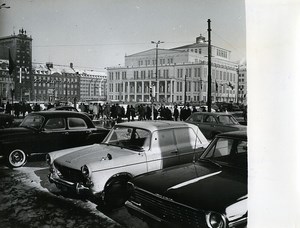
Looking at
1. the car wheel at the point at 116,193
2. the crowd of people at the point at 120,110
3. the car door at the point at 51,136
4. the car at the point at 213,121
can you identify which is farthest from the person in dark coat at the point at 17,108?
the car at the point at 213,121

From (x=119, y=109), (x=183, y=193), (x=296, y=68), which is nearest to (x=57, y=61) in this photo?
(x=119, y=109)

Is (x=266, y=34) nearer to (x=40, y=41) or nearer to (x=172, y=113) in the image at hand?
(x=172, y=113)

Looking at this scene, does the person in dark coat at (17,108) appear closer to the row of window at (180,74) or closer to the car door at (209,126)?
the row of window at (180,74)

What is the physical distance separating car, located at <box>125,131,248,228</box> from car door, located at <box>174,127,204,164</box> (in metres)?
0.24

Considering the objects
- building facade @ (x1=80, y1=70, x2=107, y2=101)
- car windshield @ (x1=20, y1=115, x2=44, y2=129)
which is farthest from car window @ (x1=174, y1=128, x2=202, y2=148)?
A: car windshield @ (x1=20, y1=115, x2=44, y2=129)

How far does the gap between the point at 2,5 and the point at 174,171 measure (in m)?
1.81

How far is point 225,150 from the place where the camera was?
1.68 meters

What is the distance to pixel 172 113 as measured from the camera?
2.17 m

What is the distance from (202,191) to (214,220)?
0.16m

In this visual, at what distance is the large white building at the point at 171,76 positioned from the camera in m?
1.83

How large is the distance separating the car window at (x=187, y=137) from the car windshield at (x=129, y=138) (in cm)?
23

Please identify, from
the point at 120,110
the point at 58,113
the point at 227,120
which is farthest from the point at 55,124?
the point at 227,120

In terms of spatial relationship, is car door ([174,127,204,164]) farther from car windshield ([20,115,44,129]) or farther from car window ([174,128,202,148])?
car windshield ([20,115,44,129])

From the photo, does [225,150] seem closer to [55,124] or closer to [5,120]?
[55,124]
